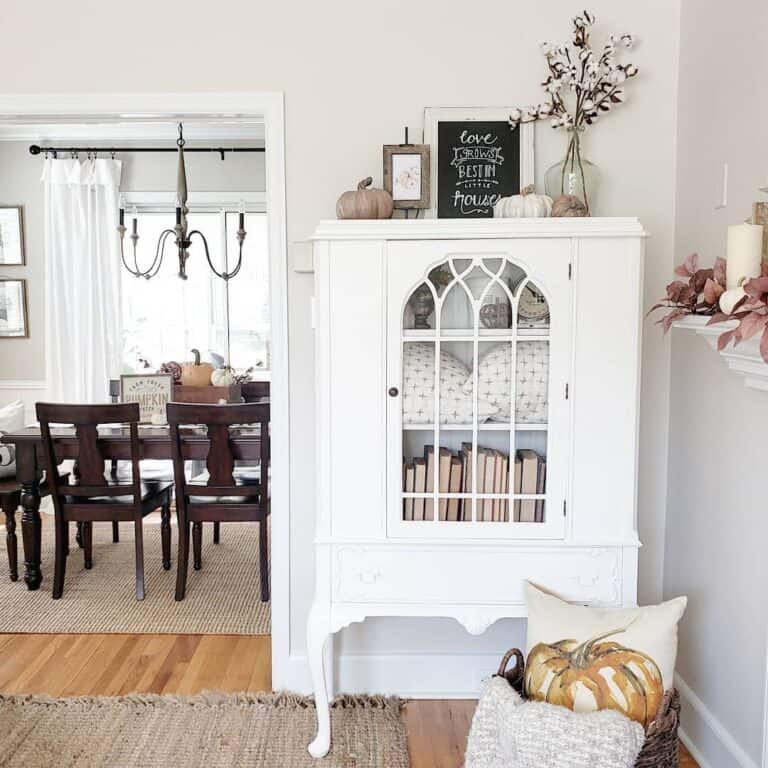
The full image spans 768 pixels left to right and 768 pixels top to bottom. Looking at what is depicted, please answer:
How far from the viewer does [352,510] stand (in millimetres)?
2064

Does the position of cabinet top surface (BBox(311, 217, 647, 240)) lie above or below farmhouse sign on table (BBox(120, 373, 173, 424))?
above

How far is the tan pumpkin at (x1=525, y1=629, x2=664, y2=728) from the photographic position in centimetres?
176

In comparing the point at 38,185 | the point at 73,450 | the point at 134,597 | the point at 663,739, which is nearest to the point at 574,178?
the point at 663,739

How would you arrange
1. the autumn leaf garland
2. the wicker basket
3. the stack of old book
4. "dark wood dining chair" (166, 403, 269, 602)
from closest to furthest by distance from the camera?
the autumn leaf garland → the wicker basket → the stack of old book → "dark wood dining chair" (166, 403, 269, 602)

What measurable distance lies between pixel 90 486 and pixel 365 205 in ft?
7.06

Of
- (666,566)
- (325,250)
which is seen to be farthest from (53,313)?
(666,566)

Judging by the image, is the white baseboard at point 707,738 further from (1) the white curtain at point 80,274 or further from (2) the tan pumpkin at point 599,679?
(1) the white curtain at point 80,274

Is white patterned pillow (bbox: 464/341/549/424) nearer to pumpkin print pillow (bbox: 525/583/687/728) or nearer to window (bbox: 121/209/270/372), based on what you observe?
pumpkin print pillow (bbox: 525/583/687/728)

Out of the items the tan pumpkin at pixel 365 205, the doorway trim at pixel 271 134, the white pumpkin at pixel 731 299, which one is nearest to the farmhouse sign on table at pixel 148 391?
the doorway trim at pixel 271 134

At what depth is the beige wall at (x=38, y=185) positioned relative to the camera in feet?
17.8

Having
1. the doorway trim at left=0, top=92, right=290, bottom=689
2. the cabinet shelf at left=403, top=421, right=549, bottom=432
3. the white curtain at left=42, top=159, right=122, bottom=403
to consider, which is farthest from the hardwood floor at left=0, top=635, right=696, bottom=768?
the white curtain at left=42, top=159, right=122, bottom=403

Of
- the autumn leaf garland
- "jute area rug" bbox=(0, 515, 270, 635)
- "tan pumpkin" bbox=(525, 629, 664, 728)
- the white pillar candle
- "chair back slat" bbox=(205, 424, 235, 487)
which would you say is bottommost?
"jute area rug" bbox=(0, 515, 270, 635)

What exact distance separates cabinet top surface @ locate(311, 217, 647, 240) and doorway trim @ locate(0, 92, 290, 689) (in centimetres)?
50

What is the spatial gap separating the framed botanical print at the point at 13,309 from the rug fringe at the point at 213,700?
3.52 meters
